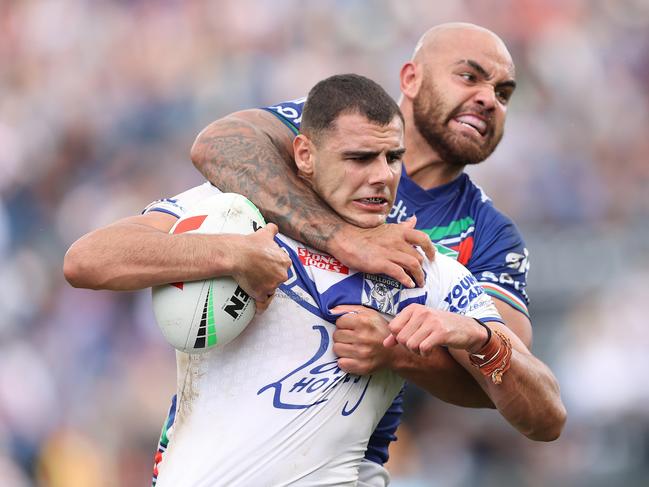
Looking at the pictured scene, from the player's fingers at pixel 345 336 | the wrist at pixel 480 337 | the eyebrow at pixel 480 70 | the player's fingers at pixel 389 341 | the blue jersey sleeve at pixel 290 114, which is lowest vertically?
the player's fingers at pixel 345 336

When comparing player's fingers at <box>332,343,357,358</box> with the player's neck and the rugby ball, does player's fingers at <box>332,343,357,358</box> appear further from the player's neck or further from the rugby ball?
the player's neck

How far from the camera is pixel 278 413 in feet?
13.0

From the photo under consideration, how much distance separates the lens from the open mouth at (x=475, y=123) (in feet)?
16.8

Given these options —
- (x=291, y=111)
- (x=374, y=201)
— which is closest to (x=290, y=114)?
(x=291, y=111)

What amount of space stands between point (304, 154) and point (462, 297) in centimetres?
78

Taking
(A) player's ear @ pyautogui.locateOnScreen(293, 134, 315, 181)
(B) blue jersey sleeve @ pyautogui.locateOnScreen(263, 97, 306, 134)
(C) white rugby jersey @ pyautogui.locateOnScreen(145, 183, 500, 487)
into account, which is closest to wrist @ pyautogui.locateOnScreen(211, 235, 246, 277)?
(C) white rugby jersey @ pyautogui.locateOnScreen(145, 183, 500, 487)

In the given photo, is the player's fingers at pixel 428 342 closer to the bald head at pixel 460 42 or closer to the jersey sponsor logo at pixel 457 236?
the jersey sponsor logo at pixel 457 236

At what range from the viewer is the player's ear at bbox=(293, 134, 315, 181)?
4191mm

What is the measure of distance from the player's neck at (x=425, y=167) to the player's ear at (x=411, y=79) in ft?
0.64

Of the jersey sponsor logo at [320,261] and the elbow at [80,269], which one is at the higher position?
the jersey sponsor logo at [320,261]

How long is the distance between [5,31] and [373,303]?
31.4 feet

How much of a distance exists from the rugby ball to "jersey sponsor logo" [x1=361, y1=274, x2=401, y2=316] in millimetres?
476

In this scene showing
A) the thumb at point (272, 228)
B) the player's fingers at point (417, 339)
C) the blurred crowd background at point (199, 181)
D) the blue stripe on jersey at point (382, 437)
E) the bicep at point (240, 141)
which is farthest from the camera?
the blurred crowd background at point (199, 181)

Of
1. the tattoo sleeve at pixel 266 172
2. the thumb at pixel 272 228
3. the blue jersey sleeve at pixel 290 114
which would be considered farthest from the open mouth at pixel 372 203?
the blue jersey sleeve at pixel 290 114
